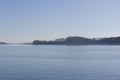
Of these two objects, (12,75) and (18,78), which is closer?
(18,78)

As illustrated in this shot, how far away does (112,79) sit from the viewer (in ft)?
97.4

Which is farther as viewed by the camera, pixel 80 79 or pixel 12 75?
pixel 12 75

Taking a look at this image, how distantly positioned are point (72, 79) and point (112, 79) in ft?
14.9

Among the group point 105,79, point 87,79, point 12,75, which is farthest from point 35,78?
point 105,79

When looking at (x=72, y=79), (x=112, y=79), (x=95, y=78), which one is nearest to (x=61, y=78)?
(x=72, y=79)

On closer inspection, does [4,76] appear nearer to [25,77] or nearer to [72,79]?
[25,77]

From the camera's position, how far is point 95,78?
30.4 meters

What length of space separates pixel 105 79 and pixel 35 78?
792 cm

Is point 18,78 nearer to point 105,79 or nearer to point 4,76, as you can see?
point 4,76

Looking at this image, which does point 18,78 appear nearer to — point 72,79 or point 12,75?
point 12,75

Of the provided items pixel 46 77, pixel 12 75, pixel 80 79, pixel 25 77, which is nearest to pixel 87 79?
pixel 80 79

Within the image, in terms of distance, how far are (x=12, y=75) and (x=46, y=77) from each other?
4531mm

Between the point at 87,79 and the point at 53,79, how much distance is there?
383 cm

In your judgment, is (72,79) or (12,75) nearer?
(72,79)
